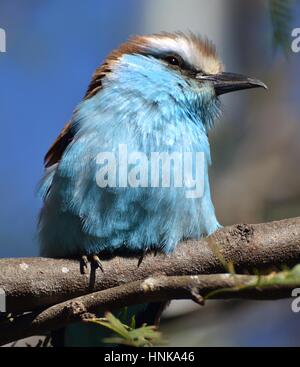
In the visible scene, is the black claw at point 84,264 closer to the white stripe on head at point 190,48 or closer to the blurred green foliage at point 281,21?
the blurred green foliage at point 281,21

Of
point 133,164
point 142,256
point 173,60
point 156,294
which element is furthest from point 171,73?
point 156,294

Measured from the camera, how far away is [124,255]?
4277 mm

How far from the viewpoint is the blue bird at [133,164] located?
442 cm

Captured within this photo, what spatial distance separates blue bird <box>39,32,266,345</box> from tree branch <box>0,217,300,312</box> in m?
0.31

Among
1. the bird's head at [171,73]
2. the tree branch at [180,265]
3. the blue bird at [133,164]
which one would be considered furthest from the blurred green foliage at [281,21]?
the bird's head at [171,73]

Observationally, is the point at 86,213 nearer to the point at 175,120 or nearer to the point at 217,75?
the point at 175,120

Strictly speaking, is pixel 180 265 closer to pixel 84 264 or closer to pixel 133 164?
pixel 84 264

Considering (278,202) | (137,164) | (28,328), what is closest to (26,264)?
(28,328)

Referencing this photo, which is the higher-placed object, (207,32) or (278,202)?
(207,32)

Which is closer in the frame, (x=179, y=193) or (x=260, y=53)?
(x=179, y=193)

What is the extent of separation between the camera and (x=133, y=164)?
4.46 m
